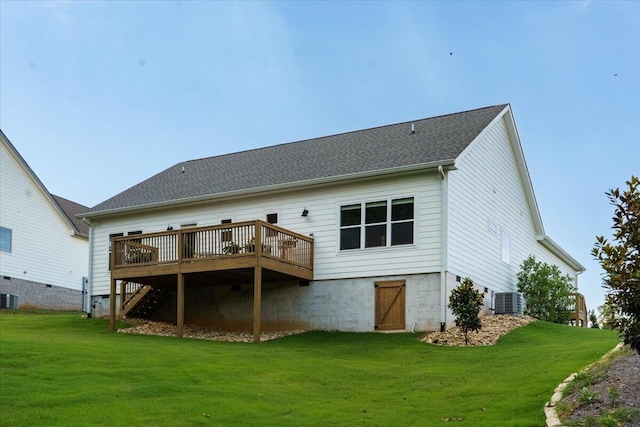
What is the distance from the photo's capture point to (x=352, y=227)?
22016 mm

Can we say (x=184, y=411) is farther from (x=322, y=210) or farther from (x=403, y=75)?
(x=403, y=75)

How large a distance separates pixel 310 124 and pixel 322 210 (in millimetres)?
16423

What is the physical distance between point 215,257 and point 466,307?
6.73 meters

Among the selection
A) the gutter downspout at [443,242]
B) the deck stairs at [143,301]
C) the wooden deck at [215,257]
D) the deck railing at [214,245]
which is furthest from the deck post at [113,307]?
the gutter downspout at [443,242]

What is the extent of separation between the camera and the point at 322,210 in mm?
22578

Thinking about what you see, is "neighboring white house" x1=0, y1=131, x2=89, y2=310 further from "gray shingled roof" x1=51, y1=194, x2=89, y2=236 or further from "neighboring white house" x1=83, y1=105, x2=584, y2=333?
"neighboring white house" x1=83, y1=105, x2=584, y2=333

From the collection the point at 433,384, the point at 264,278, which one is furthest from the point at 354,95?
the point at 433,384

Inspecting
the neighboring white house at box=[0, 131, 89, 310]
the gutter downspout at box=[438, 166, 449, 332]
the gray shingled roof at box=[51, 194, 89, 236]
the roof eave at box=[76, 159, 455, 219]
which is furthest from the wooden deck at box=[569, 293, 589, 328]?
the neighboring white house at box=[0, 131, 89, 310]

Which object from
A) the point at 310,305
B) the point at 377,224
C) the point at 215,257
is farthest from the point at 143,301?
the point at 377,224

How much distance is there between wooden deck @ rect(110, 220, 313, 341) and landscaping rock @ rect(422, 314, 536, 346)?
4.48m

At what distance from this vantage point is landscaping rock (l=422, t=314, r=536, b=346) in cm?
1922

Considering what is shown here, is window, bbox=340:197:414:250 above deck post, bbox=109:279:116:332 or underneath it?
above

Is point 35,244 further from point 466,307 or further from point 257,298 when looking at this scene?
point 466,307

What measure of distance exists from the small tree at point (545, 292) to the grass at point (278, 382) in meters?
5.79
